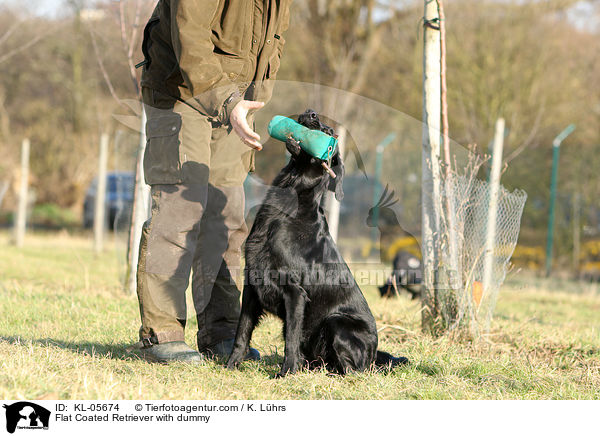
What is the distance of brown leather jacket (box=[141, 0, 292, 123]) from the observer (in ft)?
8.46

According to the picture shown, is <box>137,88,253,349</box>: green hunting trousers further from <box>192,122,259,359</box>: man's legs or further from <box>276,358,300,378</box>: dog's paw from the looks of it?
<box>276,358,300,378</box>: dog's paw

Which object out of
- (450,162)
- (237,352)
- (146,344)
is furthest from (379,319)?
(146,344)

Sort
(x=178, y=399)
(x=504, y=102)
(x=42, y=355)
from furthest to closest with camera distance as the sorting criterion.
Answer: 1. (x=504, y=102)
2. (x=42, y=355)
3. (x=178, y=399)

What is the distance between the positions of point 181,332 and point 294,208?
0.83 meters

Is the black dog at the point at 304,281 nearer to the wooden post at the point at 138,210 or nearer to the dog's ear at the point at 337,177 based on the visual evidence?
the dog's ear at the point at 337,177

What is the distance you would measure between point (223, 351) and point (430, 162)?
5.86ft

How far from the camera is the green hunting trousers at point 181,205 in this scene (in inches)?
111

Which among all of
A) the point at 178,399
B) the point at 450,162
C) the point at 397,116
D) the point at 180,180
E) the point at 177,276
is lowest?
the point at 178,399

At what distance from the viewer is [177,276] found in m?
2.93

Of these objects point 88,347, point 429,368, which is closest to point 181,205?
point 88,347

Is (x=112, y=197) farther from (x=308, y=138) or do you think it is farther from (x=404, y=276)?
(x=308, y=138)

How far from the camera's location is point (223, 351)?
3.17m

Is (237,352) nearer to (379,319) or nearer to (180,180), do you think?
(180,180)
